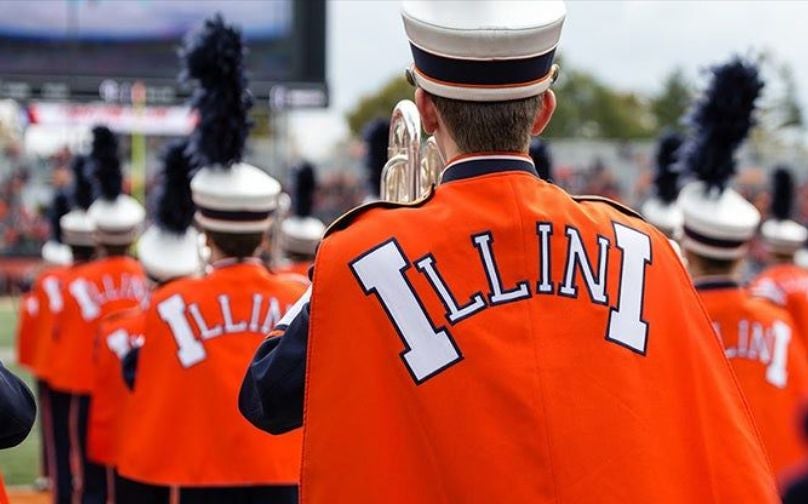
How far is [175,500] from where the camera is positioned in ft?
13.8

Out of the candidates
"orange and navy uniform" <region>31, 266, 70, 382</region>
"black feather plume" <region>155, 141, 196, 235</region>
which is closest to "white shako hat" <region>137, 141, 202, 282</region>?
"black feather plume" <region>155, 141, 196, 235</region>

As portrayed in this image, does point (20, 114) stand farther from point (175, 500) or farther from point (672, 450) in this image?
point (672, 450)

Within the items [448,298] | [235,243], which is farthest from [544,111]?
[235,243]

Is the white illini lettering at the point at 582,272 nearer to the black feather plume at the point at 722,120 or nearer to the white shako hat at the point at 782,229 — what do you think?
the black feather plume at the point at 722,120

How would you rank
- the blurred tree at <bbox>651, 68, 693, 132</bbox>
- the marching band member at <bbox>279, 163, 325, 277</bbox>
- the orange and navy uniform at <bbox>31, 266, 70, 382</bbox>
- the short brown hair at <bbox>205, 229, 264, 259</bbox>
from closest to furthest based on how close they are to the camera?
the short brown hair at <bbox>205, 229, 264, 259</bbox>
the orange and navy uniform at <bbox>31, 266, 70, 382</bbox>
the marching band member at <bbox>279, 163, 325, 277</bbox>
the blurred tree at <bbox>651, 68, 693, 132</bbox>

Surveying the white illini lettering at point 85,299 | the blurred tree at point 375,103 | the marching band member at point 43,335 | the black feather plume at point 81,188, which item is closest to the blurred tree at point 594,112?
the blurred tree at point 375,103

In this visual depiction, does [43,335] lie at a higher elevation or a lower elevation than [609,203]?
lower

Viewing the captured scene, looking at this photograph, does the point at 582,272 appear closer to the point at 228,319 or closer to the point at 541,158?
the point at 228,319

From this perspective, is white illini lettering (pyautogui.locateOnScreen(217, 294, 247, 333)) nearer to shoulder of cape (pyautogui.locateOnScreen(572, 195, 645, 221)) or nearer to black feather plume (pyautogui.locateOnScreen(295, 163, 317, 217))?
shoulder of cape (pyautogui.locateOnScreen(572, 195, 645, 221))

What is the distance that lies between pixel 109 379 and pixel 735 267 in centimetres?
256

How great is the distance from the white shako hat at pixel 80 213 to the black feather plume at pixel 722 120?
3.45 m

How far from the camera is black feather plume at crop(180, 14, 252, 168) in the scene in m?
4.59

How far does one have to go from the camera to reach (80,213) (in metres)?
8.64

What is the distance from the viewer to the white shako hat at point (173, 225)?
5.71m
